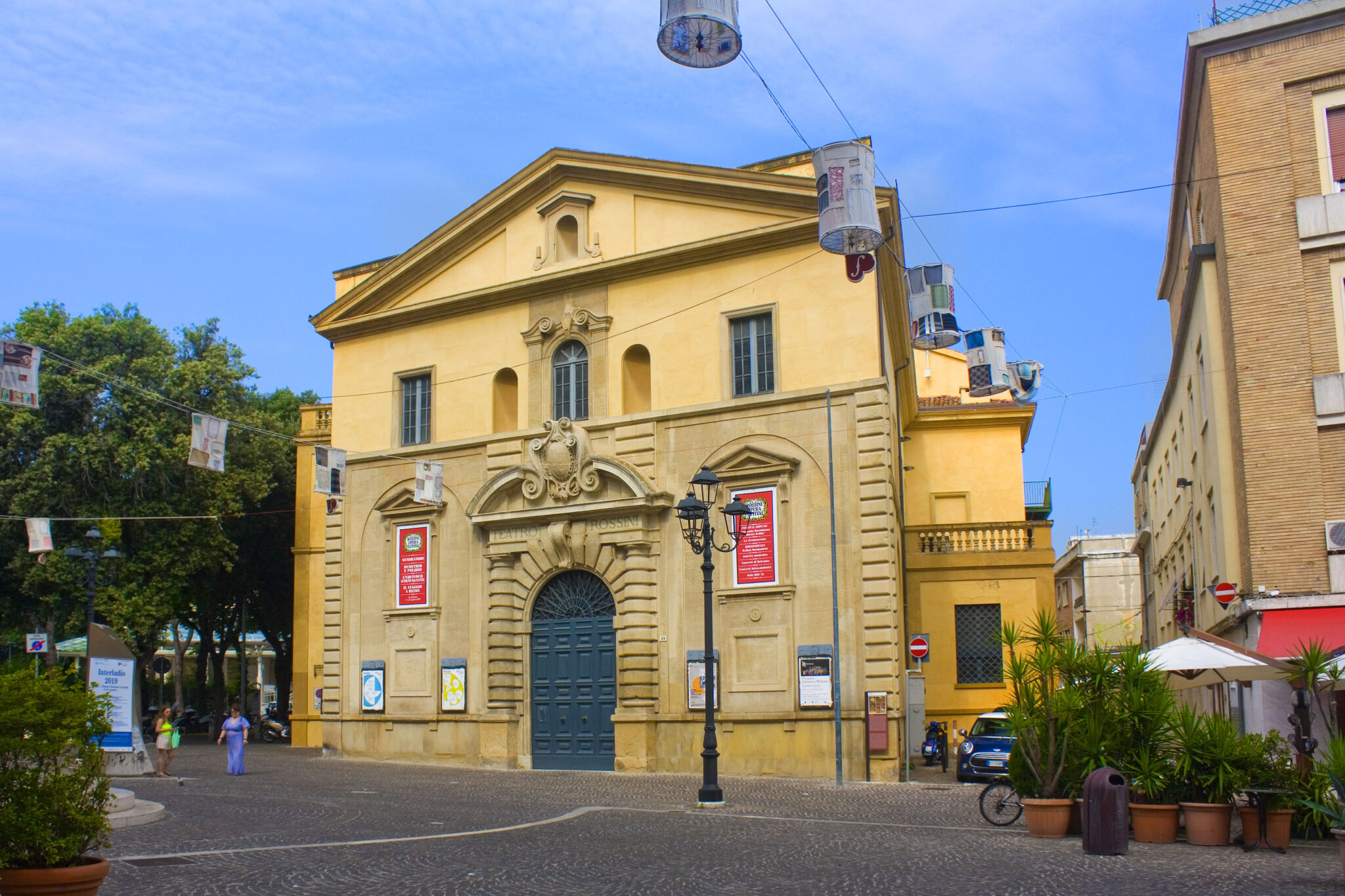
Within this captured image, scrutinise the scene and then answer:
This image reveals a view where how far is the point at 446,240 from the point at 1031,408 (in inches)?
720

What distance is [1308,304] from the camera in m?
20.6

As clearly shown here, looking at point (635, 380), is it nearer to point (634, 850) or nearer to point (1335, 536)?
point (1335, 536)

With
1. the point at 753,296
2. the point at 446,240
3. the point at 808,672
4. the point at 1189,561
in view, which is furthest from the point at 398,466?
the point at 1189,561

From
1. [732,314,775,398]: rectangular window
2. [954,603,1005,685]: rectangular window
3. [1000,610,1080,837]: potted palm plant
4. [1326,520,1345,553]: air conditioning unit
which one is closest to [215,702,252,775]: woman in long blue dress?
[732,314,775,398]: rectangular window

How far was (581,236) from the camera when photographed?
29719mm

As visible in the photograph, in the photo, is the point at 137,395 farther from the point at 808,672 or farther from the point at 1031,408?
the point at 1031,408

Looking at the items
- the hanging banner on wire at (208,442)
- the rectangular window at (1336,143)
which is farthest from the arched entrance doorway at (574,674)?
the rectangular window at (1336,143)

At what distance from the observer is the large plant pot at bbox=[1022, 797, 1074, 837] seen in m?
14.6

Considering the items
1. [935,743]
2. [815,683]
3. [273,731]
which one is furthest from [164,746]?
[273,731]

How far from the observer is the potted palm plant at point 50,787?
8.31 meters

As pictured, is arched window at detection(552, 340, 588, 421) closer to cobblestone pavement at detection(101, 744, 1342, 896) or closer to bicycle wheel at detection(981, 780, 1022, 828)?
cobblestone pavement at detection(101, 744, 1342, 896)

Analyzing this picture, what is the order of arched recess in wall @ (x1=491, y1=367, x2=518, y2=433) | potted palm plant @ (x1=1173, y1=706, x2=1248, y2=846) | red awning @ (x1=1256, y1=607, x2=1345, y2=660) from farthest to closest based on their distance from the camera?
arched recess in wall @ (x1=491, y1=367, x2=518, y2=433)
red awning @ (x1=1256, y1=607, x2=1345, y2=660)
potted palm plant @ (x1=1173, y1=706, x2=1248, y2=846)

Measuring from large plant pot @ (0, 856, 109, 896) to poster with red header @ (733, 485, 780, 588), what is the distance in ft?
60.0

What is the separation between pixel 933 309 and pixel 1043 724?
11.7 meters
